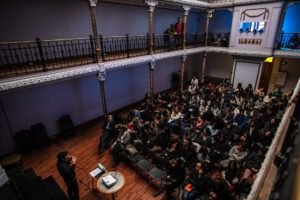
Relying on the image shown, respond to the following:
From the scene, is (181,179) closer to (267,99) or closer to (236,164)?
(236,164)

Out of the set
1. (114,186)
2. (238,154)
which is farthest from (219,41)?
(114,186)

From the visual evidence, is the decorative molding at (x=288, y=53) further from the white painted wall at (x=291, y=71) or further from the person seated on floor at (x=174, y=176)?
the person seated on floor at (x=174, y=176)

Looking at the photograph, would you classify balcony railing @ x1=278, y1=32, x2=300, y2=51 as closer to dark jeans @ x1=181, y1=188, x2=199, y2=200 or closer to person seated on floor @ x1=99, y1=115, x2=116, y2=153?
dark jeans @ x1=181, y1=188, x2=199, y2=200

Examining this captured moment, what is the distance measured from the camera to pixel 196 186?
5105 millimetres

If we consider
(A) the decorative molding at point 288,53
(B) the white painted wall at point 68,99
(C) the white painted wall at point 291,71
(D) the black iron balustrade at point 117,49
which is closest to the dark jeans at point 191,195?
(D) the black iron balustrade at point 117,49

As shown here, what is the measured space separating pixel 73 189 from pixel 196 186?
3.23 m

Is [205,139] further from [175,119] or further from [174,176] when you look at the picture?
[174,176]

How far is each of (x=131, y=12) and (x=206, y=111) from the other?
6868 millimetres

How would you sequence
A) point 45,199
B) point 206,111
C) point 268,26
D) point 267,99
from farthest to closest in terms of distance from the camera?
1. point 268,26
2. point 267,99
3. point 206,111
4. point 45,199

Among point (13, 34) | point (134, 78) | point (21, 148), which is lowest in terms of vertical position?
point (21, 148)

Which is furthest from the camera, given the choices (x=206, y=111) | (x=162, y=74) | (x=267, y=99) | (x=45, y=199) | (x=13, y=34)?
(x=162, y=74)

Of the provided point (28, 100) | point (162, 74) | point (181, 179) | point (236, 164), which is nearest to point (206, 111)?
point (236, 164)

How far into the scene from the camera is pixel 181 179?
544 centimetres

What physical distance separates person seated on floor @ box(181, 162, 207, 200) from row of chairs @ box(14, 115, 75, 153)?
5.88 metres
